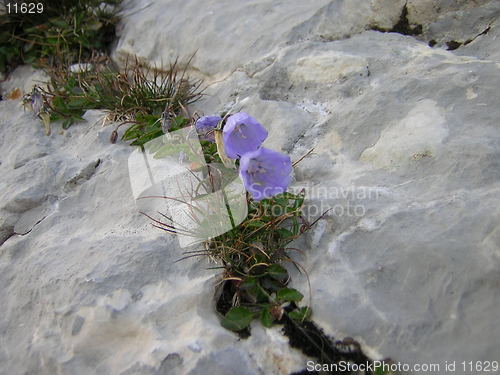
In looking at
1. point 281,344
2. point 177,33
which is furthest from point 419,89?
point 177,33

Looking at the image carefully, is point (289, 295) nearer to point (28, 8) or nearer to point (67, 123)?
point (67, 123)

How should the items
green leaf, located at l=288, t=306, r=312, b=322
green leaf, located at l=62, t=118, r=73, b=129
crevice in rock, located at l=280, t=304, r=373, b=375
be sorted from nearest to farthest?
crevice in rock, located at l=280, t=304, r=373, b=375, green leaf, located at l=288, t=306, r=312, b=322, green leaf, located at l=62, t=118, r=73, b=129

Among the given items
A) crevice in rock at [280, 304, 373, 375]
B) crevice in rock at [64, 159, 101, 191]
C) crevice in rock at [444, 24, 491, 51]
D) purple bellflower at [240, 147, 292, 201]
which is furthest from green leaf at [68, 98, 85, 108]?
crevice in rock at [444, 24, 491, 51]

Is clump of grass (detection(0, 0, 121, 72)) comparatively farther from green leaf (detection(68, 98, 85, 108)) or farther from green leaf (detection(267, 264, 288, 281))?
green leaf (detection(267, 264, 288, 281))

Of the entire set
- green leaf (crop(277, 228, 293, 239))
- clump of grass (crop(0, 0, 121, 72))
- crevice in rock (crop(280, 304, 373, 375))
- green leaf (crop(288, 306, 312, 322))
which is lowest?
crevice in rock (crop(280, 304, 373, 375))

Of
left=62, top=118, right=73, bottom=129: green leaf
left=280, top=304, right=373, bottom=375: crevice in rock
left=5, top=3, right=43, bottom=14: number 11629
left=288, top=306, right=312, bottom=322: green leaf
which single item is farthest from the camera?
left=5, top=3, right=43, bottom=14: number 11629

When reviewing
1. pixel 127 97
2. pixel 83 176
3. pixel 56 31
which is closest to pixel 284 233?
pixel 83 176

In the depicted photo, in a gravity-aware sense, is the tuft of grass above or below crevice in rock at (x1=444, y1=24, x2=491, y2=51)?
below
